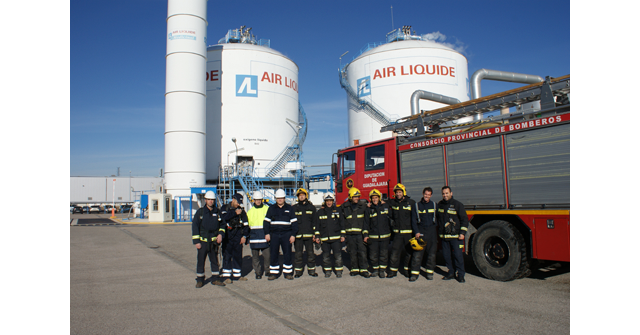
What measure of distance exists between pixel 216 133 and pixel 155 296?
26683 mm

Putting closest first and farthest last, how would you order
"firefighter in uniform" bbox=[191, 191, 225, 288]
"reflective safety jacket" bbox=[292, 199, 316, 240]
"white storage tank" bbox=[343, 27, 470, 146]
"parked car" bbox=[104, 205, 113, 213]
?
"firefighter in uniform" bbox=[191, 191, 225, 288]
"reflective safety jacket" bbox=[292, 199, 316, 240]
"white storage tank" bbox=[343, 27, 470, 146]
"parked car" bbox=[104, 205, 113, 213]

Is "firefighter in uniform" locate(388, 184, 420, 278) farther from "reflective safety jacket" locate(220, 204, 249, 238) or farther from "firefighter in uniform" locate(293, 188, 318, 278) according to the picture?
"reflective safety jacket" locate(220, 204, 249, 238)

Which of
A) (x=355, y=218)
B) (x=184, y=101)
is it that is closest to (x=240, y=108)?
(x=184, y=101)

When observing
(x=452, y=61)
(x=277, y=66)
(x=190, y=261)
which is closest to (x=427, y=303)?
(x=190, y=261)

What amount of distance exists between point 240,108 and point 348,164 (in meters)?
23.0

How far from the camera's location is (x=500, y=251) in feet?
23.8

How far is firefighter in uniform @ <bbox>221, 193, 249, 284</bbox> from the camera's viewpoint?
764cm

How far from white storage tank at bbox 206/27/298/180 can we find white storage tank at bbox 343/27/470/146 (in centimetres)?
776

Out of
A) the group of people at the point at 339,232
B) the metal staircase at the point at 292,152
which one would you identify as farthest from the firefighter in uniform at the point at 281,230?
the metal staircase at the point at 292,152

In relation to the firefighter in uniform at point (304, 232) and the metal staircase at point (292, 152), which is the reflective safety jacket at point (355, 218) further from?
the metal staircase at point (292, 152)

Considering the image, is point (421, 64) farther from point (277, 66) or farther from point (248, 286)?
point (248, 286)

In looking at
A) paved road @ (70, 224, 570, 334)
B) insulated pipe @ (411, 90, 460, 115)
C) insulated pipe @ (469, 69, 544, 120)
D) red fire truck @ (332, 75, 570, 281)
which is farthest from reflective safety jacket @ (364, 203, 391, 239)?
insulated pipe @ (469, 69, 544, 120)

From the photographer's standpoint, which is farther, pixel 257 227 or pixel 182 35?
pixel 182 35

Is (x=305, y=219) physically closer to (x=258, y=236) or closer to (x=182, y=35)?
(x=258, y=236)
